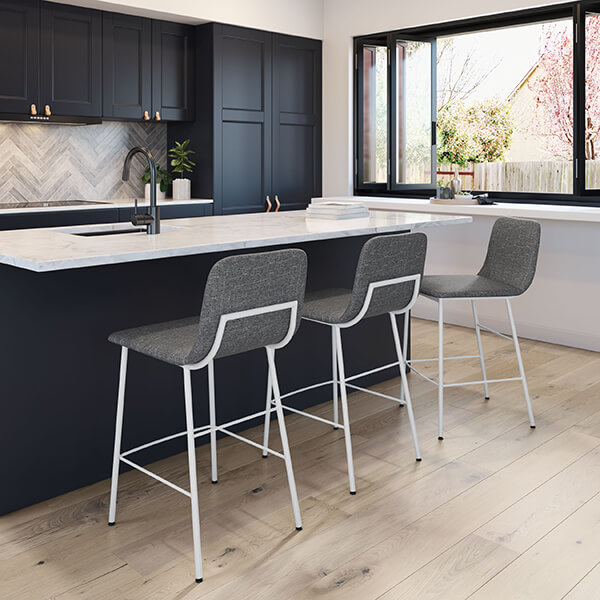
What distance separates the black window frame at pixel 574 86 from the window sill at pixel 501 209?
86mm

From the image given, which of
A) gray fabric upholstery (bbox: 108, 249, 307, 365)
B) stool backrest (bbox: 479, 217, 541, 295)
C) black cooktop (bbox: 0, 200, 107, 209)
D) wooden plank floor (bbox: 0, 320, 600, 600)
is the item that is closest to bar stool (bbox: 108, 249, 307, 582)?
gray fabric upholstery (bbox: 108, 249, 307, 365)

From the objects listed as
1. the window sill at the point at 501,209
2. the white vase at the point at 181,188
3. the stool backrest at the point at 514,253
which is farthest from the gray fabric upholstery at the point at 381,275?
the white vase at the point at 181,188

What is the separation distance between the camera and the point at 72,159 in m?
5.60

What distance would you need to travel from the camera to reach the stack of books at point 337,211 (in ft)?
11.5

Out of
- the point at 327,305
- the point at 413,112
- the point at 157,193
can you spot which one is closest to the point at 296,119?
the point at 413,112

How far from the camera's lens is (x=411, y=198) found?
6043 millimetres

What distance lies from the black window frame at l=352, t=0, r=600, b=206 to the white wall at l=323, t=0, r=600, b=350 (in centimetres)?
8

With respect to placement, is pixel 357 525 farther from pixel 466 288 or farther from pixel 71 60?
pixel 71 60

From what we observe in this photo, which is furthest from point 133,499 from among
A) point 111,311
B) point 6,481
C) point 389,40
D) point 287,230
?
point 389,40

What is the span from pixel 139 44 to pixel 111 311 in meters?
3.22

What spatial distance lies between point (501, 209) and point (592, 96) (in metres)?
1.05

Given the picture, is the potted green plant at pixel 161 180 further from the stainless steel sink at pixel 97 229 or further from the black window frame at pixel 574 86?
the stainless steel sink at pixel 97 229

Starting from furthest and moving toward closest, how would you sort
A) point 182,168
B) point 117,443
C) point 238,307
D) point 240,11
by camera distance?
point 182,168
point 240,11
point 117,443
point 238,307

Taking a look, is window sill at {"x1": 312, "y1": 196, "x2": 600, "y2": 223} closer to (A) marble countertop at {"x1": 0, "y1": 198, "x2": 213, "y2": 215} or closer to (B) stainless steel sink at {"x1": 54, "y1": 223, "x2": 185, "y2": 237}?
(A) marble countertop at {"x1": 0, "y1": 198, "x2": 213, "y2": 215}
